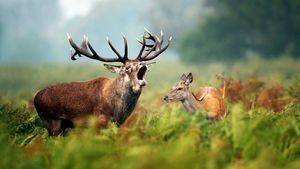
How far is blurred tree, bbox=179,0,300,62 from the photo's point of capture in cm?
4028

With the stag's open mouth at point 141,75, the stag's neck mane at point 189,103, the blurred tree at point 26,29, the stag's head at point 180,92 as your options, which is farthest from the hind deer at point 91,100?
the blurred tree at point 26,29

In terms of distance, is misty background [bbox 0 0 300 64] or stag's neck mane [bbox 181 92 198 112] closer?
stag's neck mane [bbox 181 92 198 112]

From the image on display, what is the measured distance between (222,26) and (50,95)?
118 ft

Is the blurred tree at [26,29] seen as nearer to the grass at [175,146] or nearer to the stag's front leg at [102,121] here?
the stag's front leg at [102,121]

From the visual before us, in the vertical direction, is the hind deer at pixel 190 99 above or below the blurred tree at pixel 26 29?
below

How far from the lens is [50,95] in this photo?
1012 cm

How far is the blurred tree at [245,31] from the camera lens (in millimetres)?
40281

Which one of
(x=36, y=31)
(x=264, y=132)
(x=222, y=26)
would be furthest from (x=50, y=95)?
(x=36, y=31)

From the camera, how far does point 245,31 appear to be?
4431cm

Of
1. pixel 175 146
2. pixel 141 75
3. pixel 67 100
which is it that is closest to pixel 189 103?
pixel 141 75

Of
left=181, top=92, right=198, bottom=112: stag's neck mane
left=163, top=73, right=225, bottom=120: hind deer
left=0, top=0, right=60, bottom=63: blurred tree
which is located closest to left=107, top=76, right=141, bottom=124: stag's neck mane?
left=163, top=73, right=225, bottom=120: hind deer

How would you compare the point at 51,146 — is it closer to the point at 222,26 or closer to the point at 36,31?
the point at 222,26

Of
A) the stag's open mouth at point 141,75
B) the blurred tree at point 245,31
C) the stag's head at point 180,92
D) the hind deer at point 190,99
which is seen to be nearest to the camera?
the stag's open mouth at point 141,75

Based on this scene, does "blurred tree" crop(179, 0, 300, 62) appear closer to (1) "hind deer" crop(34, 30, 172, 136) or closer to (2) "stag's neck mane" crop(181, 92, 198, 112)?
(2) "stag's neck mane" crop(181, 92, 198, 112)
